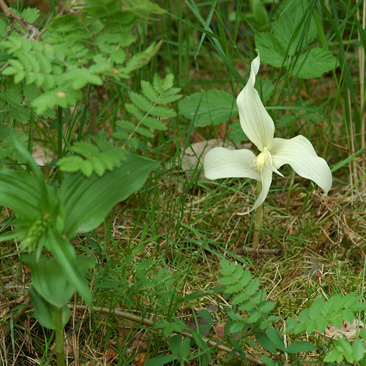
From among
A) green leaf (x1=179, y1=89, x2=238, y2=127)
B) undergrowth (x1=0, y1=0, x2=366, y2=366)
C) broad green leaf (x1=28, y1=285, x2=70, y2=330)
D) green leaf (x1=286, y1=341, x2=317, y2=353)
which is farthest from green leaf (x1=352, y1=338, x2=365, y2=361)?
green leaf (x1=179, y1=89, x2=238, y2=127)

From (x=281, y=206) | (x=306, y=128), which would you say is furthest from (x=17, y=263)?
(x=306, y=128)

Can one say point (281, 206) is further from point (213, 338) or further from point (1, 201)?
point (1, 201)

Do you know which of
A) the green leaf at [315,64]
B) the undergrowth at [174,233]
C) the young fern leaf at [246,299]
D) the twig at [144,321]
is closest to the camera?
the undergrowth at [174,233]

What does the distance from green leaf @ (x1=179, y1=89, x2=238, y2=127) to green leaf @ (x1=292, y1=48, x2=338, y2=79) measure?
Answer: 0.99 ft

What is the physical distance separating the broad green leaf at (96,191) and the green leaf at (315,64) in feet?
3.48

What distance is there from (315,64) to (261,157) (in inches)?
26.2

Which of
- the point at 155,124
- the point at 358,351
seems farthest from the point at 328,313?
the point at 155,124

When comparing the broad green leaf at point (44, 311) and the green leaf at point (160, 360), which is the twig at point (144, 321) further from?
the broad green leaf at point (44, 311)

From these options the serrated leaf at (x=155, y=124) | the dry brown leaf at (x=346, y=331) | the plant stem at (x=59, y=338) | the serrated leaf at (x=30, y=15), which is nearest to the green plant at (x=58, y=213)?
the plant stem at (x=59, y=338)

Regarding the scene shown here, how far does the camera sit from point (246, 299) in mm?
1670

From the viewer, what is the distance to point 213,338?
5.96 ft

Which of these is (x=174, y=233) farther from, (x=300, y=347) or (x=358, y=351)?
(x=358, y=351)

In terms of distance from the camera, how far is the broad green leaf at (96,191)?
1561 millimetres

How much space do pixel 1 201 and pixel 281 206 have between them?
1308 mm
